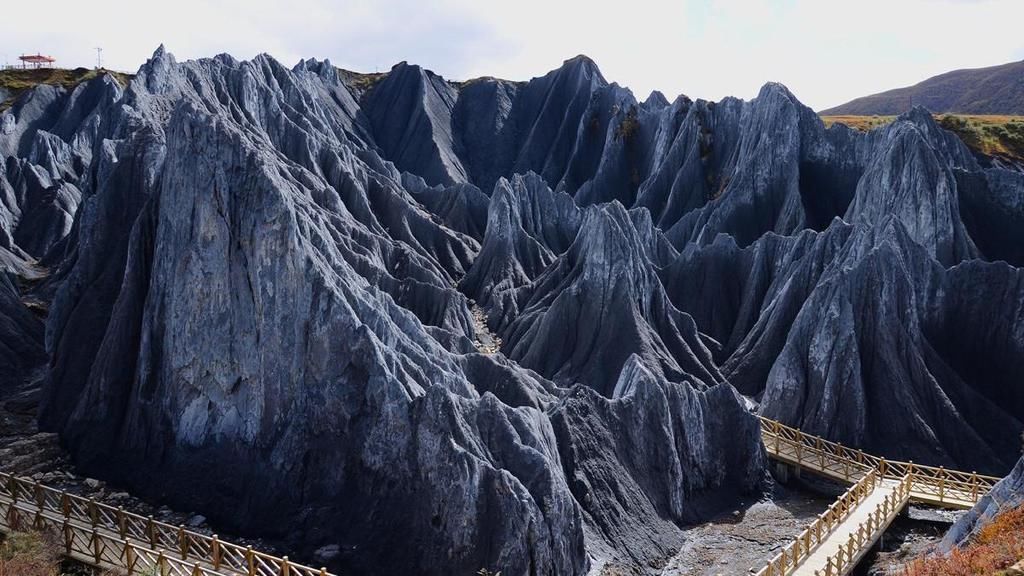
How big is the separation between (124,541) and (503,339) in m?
33.0

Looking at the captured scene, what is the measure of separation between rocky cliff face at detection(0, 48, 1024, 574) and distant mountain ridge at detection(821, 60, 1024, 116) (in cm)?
6508

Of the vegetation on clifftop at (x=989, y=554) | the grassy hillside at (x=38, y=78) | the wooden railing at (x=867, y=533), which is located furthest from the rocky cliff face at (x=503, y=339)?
the grassy hillside at (x=38, y=78)

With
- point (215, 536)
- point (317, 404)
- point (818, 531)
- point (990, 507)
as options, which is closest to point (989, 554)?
point (990, 507)

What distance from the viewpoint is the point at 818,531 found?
27750 millimetres

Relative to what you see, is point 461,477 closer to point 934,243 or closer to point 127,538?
point 127,538

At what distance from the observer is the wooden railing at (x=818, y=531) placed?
25.2 metres

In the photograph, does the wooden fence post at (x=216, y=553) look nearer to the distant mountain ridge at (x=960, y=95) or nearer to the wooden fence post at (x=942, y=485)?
the wooden fence post at (x=942, y=485)

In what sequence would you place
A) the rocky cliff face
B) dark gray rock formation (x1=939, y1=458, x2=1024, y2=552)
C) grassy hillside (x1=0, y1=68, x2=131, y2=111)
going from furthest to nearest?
grassy hillside (x1=0, y1=68, x2=131, y2=111) → the rocky cliff face → dark gray rock formation (x1=939, y1=458, x2=1024, y2=552)

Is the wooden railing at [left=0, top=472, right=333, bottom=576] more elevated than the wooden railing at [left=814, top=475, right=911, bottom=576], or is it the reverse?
the wooden railing at [left=0, top=472, right=333, bottom=576]

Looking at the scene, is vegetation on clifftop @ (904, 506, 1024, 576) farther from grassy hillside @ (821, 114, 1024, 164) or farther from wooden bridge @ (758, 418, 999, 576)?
grassy hillside @ (821, 114, 1024, 164)

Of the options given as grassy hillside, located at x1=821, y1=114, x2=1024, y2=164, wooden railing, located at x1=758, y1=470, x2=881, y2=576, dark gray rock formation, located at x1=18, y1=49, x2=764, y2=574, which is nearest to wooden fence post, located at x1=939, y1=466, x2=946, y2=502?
wooden railing, located at x1=758, y1=470, x2=881, y2=576

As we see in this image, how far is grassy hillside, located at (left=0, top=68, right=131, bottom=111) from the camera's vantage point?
105 m

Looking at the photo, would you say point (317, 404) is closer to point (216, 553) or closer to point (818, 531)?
point (216, 553)

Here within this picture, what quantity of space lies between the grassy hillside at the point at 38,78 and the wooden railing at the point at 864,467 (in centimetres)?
8953
